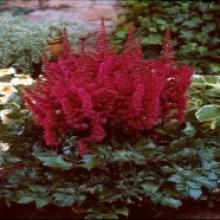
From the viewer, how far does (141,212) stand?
315 centimetres

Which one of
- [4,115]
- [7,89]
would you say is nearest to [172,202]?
[4,115]

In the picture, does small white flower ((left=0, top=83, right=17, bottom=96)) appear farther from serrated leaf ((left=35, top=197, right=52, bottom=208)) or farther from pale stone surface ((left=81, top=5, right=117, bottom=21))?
pale stone surface ((left=81, top=5, right=117, bottom=21))

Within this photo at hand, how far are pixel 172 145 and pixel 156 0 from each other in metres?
3.16

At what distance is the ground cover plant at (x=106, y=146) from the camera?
3.04 m

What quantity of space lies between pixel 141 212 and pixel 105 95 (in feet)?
1.86

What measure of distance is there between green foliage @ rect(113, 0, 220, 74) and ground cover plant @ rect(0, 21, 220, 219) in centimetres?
244

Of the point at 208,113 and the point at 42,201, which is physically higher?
the point at 208,113

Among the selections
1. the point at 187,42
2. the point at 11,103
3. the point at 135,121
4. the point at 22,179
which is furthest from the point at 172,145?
the point at 187,42

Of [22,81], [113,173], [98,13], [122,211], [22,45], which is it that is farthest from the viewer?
[98,13]

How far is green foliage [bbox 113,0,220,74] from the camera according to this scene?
19.1ft

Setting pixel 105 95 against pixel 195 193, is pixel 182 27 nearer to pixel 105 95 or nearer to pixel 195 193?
pixel 105 95

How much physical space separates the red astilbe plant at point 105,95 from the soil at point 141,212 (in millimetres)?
309

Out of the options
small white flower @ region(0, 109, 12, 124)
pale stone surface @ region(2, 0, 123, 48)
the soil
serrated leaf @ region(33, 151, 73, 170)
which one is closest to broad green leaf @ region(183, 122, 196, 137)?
the soil

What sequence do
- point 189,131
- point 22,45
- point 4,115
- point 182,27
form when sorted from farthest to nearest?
point 182,27, point 22,45, point 4,115, point 189,131
